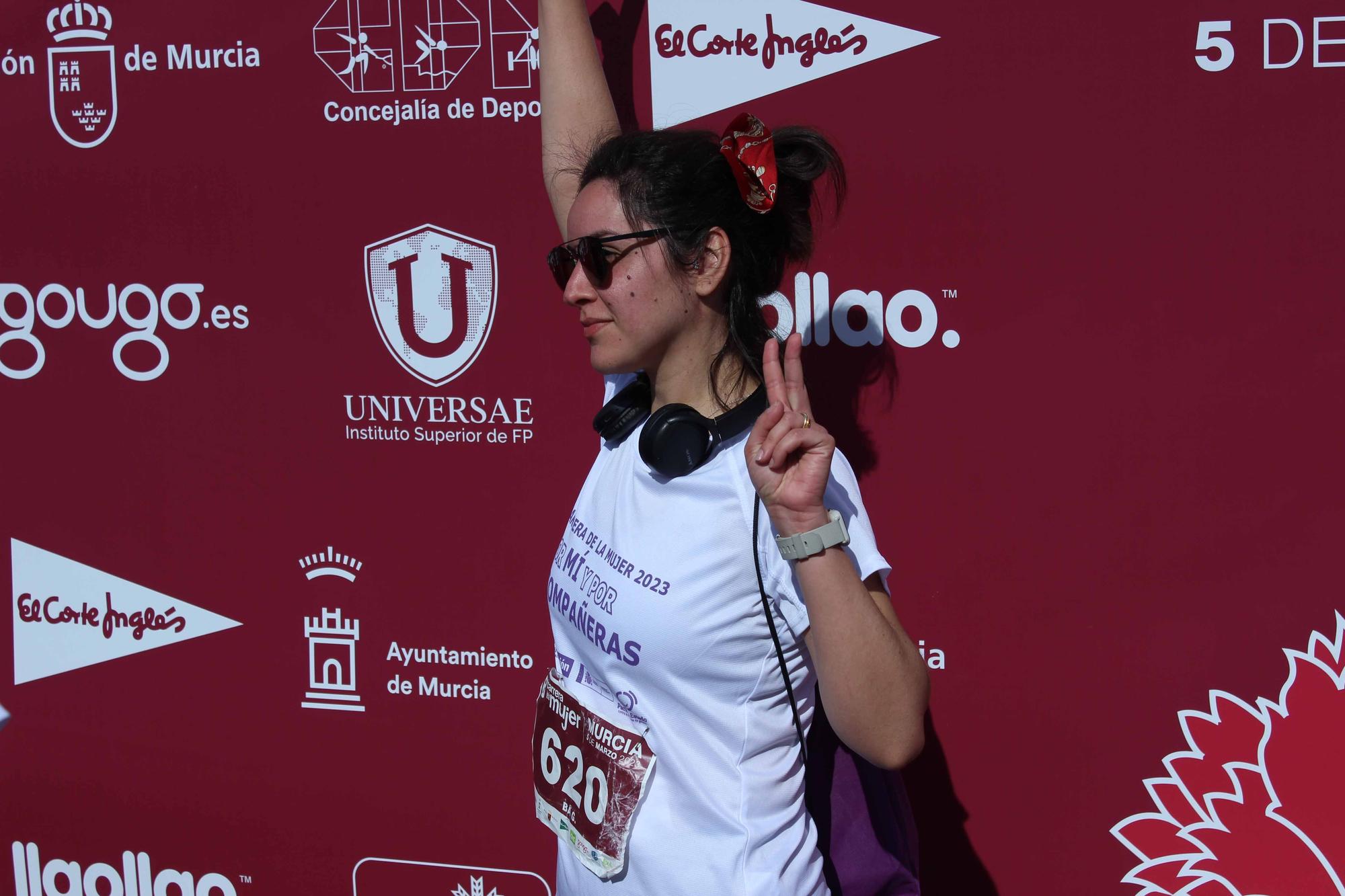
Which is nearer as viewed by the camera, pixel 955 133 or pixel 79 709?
pixel 955 133

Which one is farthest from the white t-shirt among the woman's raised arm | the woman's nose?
the woman's raised arm

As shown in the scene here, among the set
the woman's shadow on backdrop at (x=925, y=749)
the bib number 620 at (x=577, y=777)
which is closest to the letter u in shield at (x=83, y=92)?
the woman's shadow on backdrop at (x=925, y=749)

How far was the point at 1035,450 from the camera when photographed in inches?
79.3

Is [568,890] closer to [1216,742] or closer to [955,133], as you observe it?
[1216,742]

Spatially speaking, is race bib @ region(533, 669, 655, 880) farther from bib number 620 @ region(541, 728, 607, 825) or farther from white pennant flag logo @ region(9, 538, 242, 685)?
white pennant flag logo @ region(9, 538, 242, 685)

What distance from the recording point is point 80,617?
254cm

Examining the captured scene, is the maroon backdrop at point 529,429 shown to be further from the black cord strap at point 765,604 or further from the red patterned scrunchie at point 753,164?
the black cord strap at point 765,604

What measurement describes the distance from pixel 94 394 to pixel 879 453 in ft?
4.73

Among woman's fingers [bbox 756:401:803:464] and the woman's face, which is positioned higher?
the woman's face

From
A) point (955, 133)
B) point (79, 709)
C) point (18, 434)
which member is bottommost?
point (79, 709)

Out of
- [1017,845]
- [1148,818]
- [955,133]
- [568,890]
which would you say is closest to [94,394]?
[568,890]

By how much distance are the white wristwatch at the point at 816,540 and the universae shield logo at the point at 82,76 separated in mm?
1641

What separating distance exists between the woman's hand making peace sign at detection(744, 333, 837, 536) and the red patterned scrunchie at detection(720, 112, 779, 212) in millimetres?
224

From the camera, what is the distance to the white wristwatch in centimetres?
133
